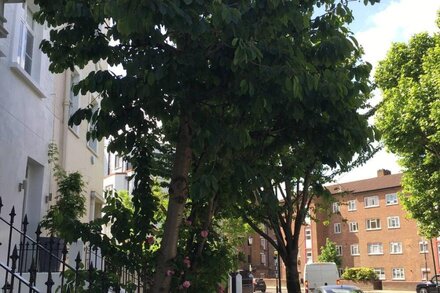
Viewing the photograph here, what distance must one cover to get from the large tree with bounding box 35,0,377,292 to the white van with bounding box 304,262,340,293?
2914 centimetres

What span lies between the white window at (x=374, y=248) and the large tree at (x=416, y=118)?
4477 centimetres

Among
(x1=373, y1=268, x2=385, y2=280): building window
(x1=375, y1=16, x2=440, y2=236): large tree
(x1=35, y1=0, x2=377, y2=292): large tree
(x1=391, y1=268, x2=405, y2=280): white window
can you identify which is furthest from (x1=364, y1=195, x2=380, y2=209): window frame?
(x1=35, y1=0, x2=377, y2=292): large tree

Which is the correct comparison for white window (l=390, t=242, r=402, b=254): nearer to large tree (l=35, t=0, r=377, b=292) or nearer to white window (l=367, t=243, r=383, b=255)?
white window (l=367, t=243, r=383, b=255)

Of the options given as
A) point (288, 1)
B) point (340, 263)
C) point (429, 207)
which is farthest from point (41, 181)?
point (340, 263)

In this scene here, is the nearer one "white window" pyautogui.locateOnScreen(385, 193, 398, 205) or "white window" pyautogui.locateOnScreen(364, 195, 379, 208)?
"white window" pyautogui.locateOnScreen(385, 193, 398, 205)

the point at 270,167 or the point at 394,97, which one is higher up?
the point at 394,97

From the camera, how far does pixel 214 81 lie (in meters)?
4.92

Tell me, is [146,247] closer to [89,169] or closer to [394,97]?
[89,169]

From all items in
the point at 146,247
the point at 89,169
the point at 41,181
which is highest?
the point at 89,169

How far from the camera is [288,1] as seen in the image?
15.2 ft

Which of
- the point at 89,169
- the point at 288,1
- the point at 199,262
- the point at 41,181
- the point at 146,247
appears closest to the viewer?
the point at 288,1

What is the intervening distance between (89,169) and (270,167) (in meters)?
10.9

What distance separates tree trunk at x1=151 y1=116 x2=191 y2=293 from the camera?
5176 mm

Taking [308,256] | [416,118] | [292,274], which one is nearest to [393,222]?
[308,256]
